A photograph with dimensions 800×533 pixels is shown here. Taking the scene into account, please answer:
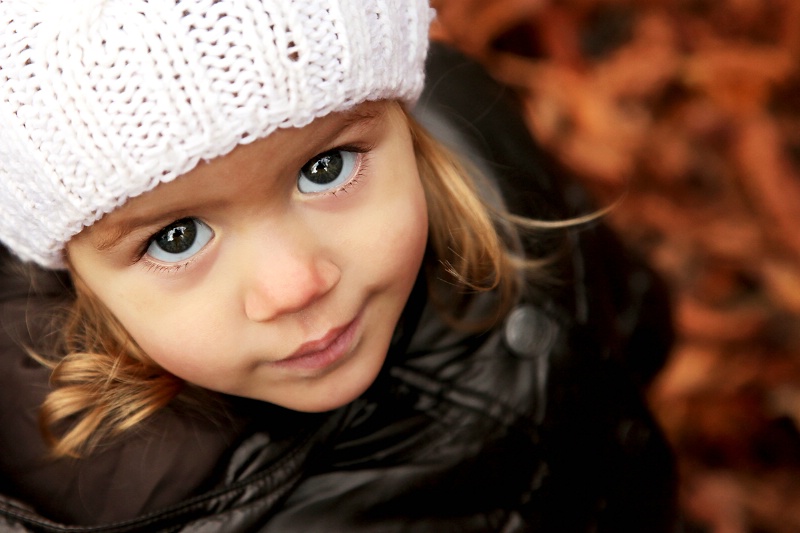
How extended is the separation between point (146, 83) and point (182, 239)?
5.1 inches

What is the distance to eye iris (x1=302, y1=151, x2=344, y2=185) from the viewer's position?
664 millimetres

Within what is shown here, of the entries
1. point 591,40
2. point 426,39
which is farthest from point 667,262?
point 426,39

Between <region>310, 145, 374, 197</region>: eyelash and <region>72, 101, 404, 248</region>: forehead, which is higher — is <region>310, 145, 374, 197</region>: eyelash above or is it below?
below

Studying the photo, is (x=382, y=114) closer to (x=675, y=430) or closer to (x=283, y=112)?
(x=283, y=112)

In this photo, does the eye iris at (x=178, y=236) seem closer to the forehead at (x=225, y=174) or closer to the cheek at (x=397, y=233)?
the forehead at (x=225, y=174)

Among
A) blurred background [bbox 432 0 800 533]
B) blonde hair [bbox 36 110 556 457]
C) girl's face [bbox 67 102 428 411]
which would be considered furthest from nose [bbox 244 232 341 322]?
blurred background [bbox 432 0 800 533]

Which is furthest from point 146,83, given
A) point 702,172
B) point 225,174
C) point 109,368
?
point 702,172

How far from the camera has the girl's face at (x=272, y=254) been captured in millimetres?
618

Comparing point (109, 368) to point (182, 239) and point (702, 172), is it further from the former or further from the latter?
point (702, 172)

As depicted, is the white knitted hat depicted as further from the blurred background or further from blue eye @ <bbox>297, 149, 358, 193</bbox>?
the blurred background

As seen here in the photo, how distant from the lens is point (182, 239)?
0.64 m

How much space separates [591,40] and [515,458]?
111 cm

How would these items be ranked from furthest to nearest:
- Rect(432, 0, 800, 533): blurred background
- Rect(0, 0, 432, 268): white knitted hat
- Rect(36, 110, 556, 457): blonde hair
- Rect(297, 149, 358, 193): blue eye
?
1. Rect(432, 0, 800, 533): blurred background
2. Rect(36, 110, 556, 457): blonde hair
3. Rect(297, 149, 358, 193): blue eye
4. Rect(0, 0, 432, 268): white knitted hat

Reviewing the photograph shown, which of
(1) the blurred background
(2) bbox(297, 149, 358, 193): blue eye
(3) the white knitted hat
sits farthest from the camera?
(1) the blurred background
